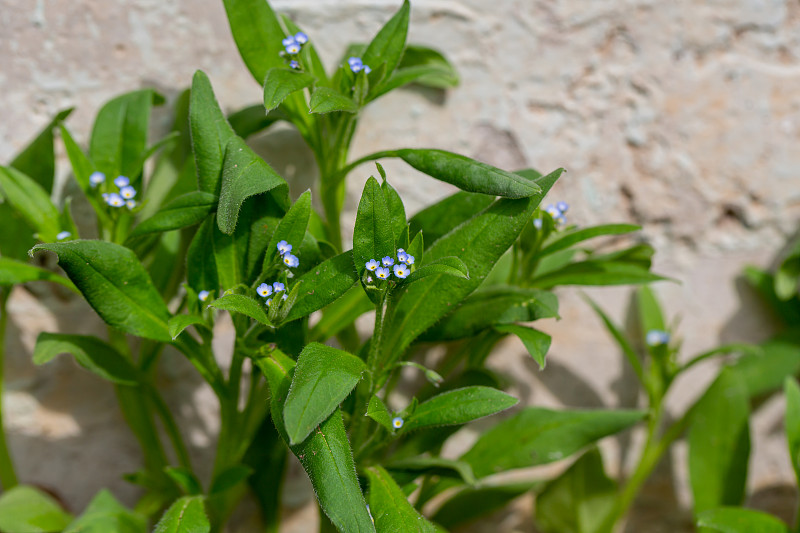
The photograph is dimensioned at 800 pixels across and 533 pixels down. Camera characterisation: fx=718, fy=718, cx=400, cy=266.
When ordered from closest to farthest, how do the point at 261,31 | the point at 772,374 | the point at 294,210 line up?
the point at 294,210
the point at 261,31
the point at 772,374

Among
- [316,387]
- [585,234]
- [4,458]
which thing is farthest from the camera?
[4,458]

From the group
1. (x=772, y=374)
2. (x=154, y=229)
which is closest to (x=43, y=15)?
(x=154, y=229)

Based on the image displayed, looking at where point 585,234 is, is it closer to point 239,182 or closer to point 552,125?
point 552,125

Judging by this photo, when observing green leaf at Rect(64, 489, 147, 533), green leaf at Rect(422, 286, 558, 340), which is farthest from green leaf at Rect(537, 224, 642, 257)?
green leaf at Rect(64, 489, 147, 533)

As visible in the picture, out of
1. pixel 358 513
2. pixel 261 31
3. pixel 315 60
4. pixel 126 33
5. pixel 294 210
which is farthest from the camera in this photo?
pixel 126 33

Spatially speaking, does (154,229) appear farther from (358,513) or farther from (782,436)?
(782,436)

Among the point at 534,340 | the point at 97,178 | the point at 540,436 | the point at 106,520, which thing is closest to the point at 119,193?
the point at 97,178

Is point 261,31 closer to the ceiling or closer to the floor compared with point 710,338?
closer to the ceiling
